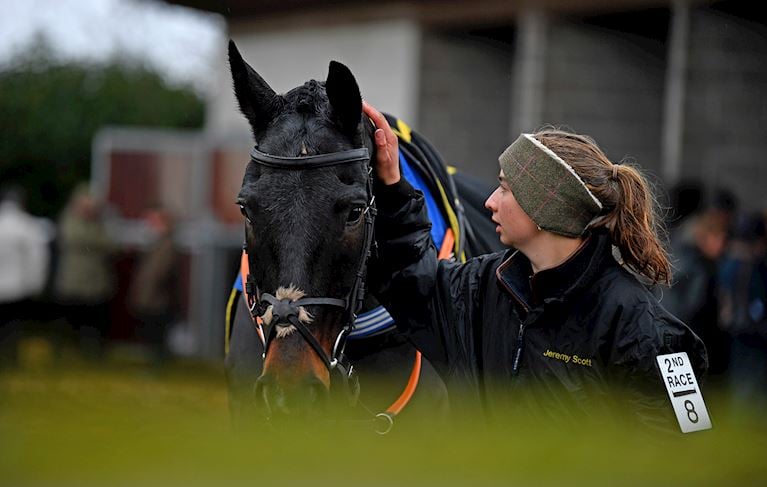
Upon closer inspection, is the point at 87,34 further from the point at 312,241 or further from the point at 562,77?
the point at 312,241

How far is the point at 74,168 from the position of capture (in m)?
17.2

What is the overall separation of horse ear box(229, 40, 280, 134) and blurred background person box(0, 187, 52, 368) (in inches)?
329

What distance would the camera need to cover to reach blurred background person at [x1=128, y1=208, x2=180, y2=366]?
36.7 feet

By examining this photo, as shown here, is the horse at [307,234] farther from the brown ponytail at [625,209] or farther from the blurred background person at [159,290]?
the blurred background person at [159,290]

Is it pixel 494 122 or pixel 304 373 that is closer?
pixel 304 373

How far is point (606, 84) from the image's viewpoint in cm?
1024

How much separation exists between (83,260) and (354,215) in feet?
30.4

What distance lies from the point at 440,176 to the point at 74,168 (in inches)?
553

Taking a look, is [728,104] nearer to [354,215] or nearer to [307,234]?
[354,215]

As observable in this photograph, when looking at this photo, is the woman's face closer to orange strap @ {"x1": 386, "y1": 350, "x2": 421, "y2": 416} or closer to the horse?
the horse

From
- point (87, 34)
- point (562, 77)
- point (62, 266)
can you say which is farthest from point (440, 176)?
point (87, 34)

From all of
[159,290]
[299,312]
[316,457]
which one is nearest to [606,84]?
[159,290]

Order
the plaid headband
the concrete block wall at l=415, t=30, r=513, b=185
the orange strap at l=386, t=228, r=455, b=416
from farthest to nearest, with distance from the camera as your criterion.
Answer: the concrete block wall at l=415, t=30, r=513, b=185, the orange strap at l=386, t=228, r=455, b=416, the plaid headband

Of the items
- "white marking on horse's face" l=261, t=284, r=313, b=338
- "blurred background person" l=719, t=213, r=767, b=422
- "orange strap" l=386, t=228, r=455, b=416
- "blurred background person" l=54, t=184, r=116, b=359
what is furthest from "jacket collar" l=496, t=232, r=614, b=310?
"blurred background person" l=54, t=184, r=116, b=359
